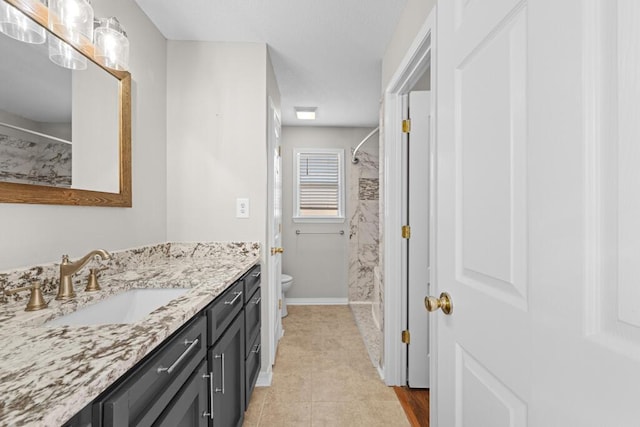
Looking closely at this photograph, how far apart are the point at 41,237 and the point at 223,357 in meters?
0.84

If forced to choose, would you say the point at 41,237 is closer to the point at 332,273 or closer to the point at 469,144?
the point at 469,144

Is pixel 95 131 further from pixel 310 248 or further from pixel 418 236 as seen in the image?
pixel 310 248

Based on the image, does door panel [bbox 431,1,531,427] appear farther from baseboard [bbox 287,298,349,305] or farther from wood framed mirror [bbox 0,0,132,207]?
baseboard [bbox 287,298,349,305]

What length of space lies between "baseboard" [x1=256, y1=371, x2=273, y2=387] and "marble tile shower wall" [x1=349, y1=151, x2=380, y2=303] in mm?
2111

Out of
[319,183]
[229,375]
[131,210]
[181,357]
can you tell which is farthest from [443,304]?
[319,183]

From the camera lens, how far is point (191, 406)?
39.9 inches

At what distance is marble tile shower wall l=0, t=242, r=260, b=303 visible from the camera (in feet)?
3.46

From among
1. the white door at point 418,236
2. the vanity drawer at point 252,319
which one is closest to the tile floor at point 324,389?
the white door at point 418,236

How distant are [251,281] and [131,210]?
30.8 inches

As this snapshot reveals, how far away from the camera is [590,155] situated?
18.0 inches

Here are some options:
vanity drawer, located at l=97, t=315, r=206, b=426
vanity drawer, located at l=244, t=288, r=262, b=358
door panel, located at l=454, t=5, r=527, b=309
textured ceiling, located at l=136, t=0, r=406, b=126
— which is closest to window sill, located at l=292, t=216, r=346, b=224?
textured ceiling, located at l=136, t=0, r=406, b=126

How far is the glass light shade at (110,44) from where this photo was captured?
1.35m

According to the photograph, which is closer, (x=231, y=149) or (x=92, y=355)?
(x=92, y=355)

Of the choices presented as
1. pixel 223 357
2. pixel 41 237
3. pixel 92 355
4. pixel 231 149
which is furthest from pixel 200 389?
pixel 231 149
